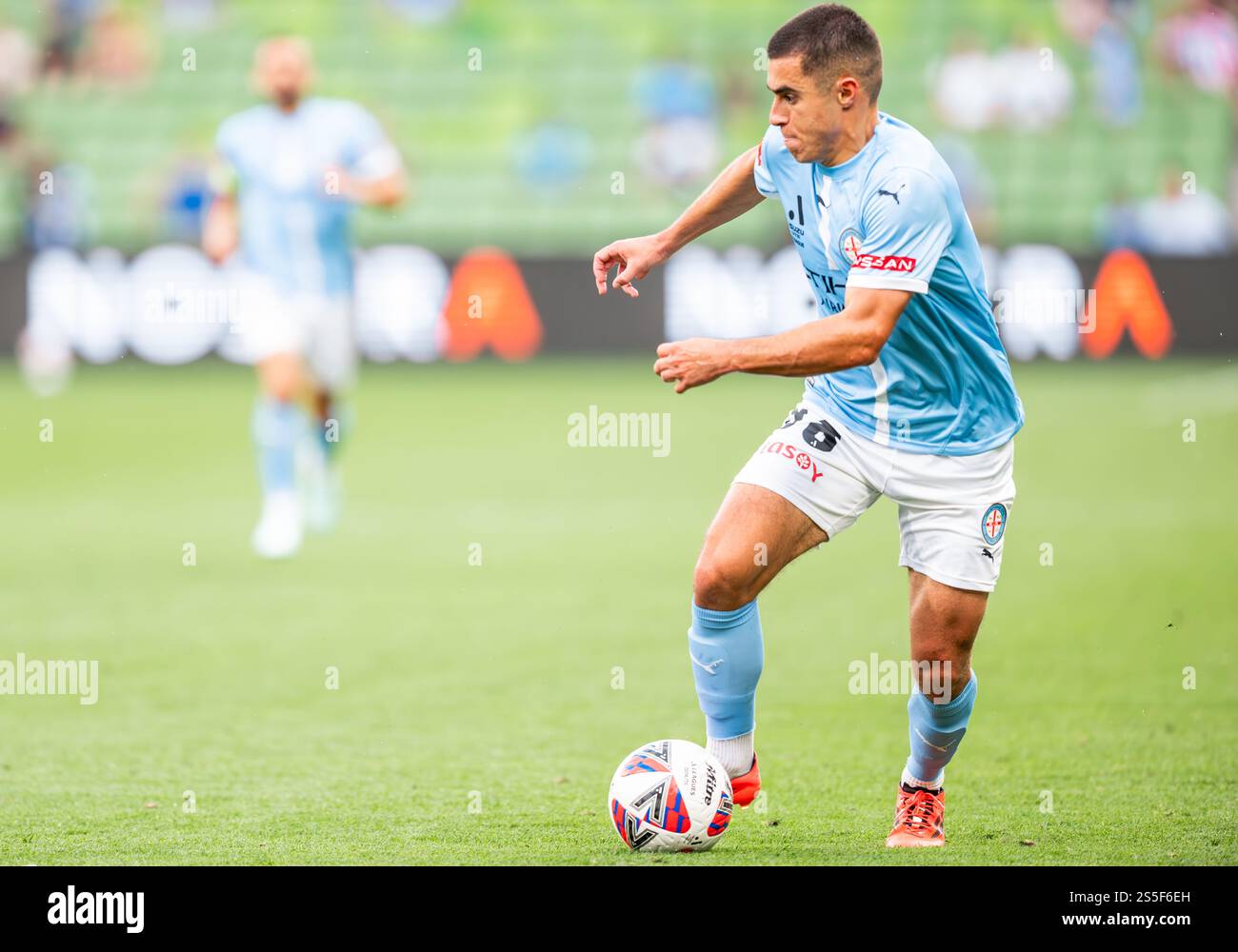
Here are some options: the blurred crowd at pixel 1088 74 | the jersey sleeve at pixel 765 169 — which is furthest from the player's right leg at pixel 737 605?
the blurred crowd at pixel 1088 74

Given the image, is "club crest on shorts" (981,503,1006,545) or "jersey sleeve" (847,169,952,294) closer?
"jersey sleeve" (847,169,952,294)

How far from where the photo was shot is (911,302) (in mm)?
4570

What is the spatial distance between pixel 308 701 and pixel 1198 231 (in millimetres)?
17973

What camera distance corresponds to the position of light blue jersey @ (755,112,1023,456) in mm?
4379

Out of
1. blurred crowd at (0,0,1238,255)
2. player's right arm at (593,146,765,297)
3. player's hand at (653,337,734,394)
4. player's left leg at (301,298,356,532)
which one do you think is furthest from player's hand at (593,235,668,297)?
blurred crowd at (0,0,1238,255)

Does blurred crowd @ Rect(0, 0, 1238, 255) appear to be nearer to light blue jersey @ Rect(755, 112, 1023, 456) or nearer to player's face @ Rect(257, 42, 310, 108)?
player's face @ Rect(257, 42, 310, 108)

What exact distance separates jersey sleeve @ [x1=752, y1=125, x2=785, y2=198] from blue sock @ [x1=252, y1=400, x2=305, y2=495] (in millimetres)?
5792

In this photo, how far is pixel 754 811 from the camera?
4.98 metres

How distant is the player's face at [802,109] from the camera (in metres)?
4.35

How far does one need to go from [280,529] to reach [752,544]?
19.7ft

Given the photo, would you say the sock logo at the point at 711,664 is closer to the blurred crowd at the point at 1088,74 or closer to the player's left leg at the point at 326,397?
the player's left leg at the point at 326,397

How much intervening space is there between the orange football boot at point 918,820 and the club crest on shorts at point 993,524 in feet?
2.32

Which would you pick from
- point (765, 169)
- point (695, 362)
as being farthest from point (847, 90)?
point (695, 362)

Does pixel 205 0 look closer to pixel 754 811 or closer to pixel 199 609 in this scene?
pixel 199 609
